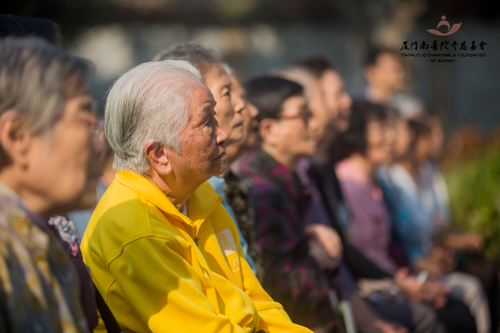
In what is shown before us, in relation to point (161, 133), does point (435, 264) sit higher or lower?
lower

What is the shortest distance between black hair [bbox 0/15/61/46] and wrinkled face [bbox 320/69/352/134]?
2.83 meters

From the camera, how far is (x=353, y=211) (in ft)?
13.6

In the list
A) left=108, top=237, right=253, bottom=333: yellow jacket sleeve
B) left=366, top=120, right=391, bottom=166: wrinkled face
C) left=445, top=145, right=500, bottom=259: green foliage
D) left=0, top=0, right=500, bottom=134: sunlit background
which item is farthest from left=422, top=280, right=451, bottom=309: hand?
left=0, top=0, right=500, bottom=134: sunlit background

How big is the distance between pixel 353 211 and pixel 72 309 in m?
3.10

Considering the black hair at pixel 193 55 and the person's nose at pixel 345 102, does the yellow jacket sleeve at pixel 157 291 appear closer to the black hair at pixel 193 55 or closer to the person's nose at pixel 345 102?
the black hair at pixel 193 55

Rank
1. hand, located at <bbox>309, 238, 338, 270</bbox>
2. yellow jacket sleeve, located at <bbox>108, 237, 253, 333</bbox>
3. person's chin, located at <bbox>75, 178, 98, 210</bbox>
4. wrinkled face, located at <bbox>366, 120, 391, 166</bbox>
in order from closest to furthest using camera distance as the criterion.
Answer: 1. person's chin, located at <bbox>75, 178, 98, 210</bbox>
2. yellow jacket sleeve, located at <bbox>108, 237, 253, 333</bbox>
3. hand, located at <bbox>309, 238, 338, 270</bbox>
4. wrinkled face, located at <bbox>366, 120, 391, 166</bbox>

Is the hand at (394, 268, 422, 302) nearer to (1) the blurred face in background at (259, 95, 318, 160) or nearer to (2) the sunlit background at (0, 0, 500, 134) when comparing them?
(1) the blurred face in background at (259, 95, 318, 160)

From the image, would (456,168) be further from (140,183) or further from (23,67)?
(23,67)

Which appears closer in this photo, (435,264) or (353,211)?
(353,211)

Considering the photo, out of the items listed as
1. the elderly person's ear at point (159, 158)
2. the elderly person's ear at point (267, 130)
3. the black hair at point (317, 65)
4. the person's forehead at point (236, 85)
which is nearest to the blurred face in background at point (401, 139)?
the black hair at point (317, 65)

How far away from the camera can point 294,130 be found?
3260 millimetres

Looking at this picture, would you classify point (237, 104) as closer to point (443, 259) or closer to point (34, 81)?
Result: point (34, 81)

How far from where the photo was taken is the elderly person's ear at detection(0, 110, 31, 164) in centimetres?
122

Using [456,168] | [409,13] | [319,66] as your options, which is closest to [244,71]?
[409,13]
